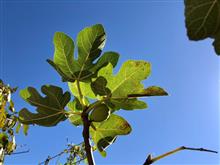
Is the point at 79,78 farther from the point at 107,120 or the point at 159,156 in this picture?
the point at 159,156

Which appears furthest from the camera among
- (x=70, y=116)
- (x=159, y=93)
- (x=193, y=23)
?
(x=70, y=116)

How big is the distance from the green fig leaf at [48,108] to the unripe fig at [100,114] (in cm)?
16

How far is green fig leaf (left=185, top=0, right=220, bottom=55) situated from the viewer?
569mm

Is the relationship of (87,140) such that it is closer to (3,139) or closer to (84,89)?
(84,89)

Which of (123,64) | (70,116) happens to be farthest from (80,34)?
(70,116)

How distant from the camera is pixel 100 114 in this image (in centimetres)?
110

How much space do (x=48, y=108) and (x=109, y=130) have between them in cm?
22

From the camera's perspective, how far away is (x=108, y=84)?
1.18 meters

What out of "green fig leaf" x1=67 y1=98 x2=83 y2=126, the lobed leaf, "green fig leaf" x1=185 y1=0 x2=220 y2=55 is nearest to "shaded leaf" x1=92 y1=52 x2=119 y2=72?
the lobed leaf

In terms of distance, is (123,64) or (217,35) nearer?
(217,35)

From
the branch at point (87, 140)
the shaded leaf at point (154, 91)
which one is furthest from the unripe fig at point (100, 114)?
the shaded leaf at point (154, 91)

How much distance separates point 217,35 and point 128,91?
1.93 ft

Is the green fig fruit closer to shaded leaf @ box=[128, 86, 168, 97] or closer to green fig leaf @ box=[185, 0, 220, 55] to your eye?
shaded leaf @ box=[128, 86, 168, 97]

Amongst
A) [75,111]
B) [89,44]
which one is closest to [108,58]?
[89,44]
